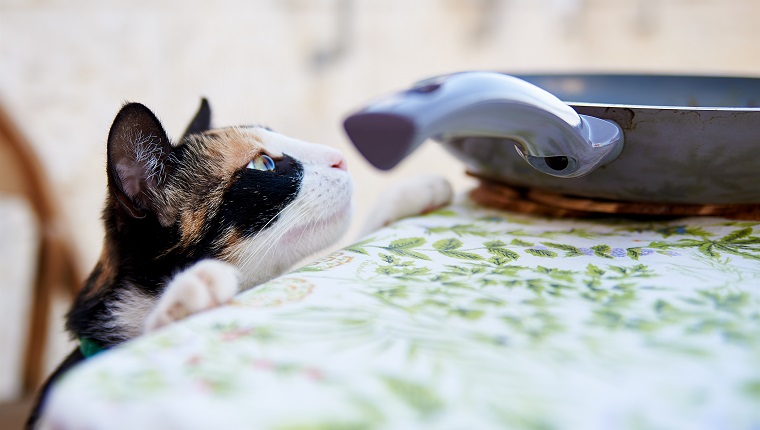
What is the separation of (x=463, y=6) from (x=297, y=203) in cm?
152

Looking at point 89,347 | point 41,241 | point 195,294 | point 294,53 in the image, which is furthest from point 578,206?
point 294,53

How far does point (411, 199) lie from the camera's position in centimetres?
62

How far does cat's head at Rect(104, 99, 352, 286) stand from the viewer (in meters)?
0.54

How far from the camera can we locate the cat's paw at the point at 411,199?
0.61 m

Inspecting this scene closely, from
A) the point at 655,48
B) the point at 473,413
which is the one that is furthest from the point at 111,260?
the point at 655,48

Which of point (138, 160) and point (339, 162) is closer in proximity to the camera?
point (138, 160)

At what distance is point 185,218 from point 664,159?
0.40 metres

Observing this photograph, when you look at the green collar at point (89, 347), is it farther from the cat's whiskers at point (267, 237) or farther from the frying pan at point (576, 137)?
the frying pan at point (576, 137)

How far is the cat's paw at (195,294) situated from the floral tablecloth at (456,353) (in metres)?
0.02

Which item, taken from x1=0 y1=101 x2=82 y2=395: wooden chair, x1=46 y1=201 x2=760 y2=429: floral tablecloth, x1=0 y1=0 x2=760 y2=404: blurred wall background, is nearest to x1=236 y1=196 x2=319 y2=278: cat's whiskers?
x1=46 y1=201 x2=760 y2=429: floral tablecloth

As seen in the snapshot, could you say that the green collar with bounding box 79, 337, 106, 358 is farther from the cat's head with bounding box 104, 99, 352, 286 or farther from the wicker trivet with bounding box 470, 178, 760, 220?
the wicker trivet with bounding box 470, 178, 760, 220

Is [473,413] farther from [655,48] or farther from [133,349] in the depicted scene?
[655,48]

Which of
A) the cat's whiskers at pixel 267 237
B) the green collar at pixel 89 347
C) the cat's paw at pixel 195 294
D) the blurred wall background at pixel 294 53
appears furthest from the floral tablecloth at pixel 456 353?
the blurred wall background at pixel 294 53

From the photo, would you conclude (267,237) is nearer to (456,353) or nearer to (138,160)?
(138,160)
